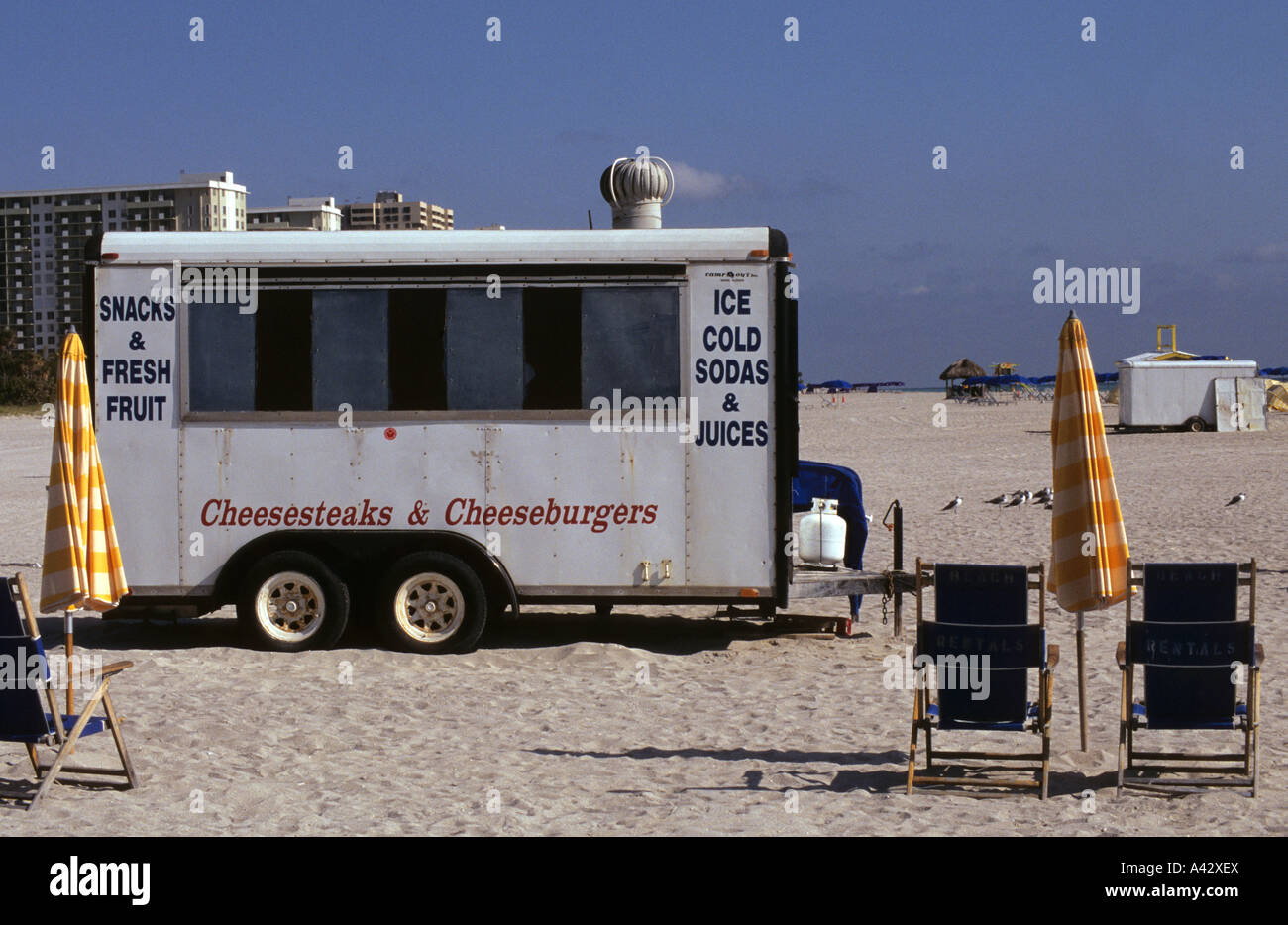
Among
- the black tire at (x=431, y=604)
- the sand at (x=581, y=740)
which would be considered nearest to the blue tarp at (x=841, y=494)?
the sand at (x=581, y=740)

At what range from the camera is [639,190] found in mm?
9961

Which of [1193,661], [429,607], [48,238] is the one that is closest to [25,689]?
[429,607]

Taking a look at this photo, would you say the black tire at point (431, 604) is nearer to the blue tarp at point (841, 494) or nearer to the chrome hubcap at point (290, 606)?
the chrome hubcap at point (290, 606)

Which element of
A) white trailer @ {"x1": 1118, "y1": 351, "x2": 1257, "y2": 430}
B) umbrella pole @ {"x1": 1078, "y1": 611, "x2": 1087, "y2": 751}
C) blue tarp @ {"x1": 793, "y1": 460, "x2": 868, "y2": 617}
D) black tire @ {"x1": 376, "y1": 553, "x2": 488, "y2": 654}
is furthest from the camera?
white trailer @ {"x1": 1118, "y1": 351, "x2": 1257, "y2": 430}

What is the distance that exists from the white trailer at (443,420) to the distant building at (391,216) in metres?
0.87

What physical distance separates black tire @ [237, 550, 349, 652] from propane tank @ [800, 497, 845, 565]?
3.31 m

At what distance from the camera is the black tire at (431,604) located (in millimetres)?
9469

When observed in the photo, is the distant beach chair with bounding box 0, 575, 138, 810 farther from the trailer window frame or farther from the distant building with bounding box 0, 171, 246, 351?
the distant building with bounding box 0, 171, 246, 351

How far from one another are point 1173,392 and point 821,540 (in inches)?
1243

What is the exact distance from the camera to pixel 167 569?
374 inches

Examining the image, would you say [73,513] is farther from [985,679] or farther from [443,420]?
[985,679]

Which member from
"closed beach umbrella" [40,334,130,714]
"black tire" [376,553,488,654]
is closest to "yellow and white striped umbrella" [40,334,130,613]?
"closed beach umbrella" [40,334,130,714]

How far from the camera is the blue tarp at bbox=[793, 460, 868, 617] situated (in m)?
10.2
